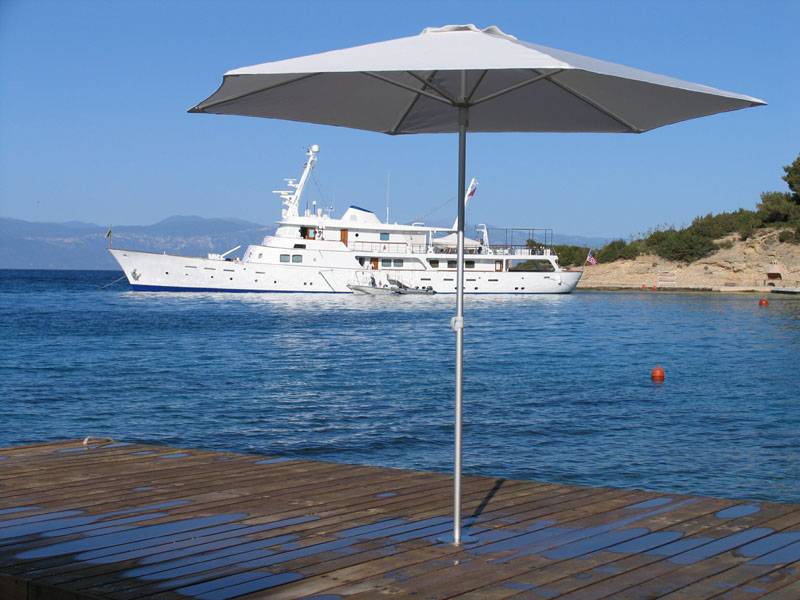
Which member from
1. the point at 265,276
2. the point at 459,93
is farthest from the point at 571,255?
the point at 459,93

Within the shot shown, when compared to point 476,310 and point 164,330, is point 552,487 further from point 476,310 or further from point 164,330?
point 476,310

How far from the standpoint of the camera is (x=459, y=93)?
4168 mm

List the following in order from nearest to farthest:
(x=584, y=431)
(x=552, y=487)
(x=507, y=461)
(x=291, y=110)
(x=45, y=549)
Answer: (x=45, y=549) < (x=291, y=110) < (x=552, y=487) < (x=507, y=461) < (x=584, y=431)

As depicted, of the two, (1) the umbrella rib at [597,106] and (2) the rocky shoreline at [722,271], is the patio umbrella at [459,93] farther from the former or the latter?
(2) the rocky shoreline at [722,271]

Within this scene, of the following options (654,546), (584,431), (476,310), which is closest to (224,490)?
(654,546)

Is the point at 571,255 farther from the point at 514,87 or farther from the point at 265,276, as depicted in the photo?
the point at 514,87

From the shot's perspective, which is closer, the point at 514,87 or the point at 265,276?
the point at 514,87

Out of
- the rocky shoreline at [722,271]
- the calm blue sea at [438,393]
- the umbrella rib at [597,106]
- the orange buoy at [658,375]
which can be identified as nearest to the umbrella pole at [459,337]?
the umbrella rib at [597,106]

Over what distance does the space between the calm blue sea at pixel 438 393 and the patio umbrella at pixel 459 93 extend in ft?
15.1

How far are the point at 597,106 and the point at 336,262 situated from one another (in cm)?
4576

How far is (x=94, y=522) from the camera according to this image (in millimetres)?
4027

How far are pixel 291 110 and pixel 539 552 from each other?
2.25 m

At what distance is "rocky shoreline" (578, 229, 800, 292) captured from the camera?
2261 inches

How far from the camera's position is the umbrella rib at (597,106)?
170 inches
